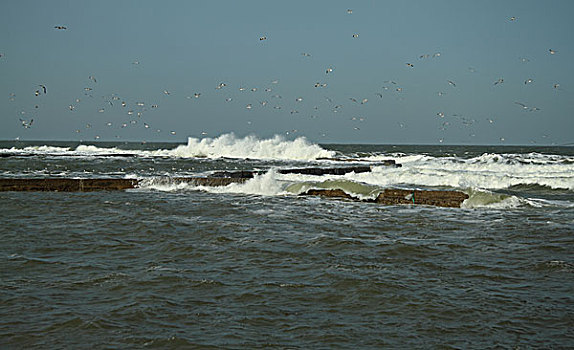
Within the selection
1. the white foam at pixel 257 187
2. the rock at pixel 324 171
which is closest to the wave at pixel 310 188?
the white foam at pixel 257 187

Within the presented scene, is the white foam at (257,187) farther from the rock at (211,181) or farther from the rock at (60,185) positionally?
the rock at (60,185)

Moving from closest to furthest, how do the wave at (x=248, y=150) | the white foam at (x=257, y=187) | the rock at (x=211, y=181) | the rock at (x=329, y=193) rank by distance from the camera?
the rock at (x=329, y=193), the white foam at (x=257, y=187), the rock at (x=211, y=181), the wave at (x=248, y=150)

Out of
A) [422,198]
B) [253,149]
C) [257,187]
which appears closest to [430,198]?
[422,198]

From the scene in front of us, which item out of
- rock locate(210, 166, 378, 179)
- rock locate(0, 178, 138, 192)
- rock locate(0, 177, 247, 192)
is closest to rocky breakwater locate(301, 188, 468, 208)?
rock locate(0, 177, 247, 192)

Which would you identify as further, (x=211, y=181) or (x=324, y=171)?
(x=324, y=171)

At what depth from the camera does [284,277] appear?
5.97 meters

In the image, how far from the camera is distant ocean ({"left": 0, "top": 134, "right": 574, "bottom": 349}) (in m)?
4.29

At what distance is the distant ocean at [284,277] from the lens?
4293 mm

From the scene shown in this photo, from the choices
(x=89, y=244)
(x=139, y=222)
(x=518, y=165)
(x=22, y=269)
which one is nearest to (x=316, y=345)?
(x=22, y=269)

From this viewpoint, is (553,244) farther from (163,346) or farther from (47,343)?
(47,343)

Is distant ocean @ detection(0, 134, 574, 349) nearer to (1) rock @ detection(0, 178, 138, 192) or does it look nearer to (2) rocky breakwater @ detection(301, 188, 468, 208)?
(2) rocky breakwater @ detection(301, 188, 468, 208)

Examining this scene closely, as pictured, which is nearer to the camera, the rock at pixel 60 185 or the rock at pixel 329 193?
the rock at pixel 329 193

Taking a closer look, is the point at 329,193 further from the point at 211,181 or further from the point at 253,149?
the point at 253,149

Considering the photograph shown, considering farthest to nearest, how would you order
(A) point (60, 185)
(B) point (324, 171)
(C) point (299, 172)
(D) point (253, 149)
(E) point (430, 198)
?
(D) point (253, 149)
(B) point (324, 171)
(C) point (299, 172)
(A) point (60, 185)
(E) point (430, 198)
